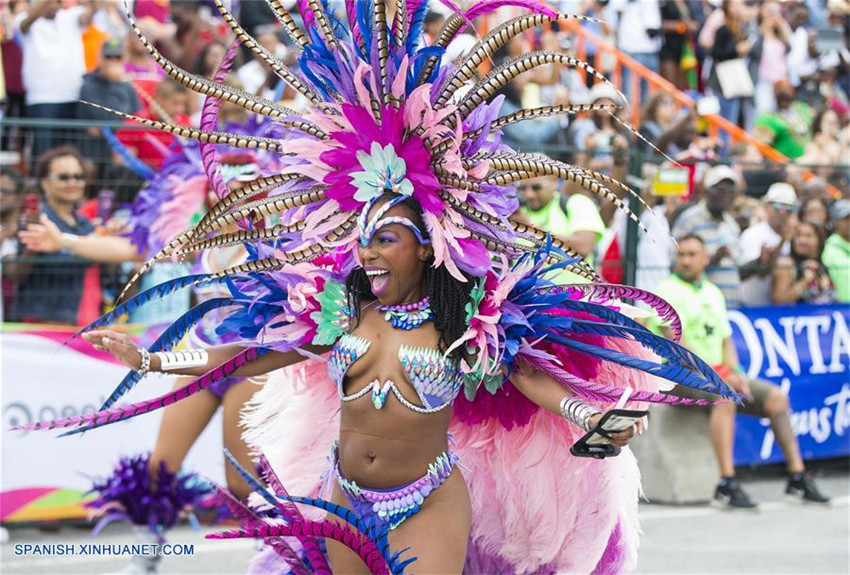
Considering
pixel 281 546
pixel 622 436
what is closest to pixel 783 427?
pixel 281 546

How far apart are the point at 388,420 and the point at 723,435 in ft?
15.1

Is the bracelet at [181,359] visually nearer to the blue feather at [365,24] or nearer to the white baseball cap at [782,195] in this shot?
the blue feather at [365,24]

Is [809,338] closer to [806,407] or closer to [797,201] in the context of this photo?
[806,407]

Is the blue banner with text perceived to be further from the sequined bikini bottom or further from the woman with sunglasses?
the sequined bikini bottom

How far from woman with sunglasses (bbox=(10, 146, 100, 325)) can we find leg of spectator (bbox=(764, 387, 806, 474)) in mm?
4205

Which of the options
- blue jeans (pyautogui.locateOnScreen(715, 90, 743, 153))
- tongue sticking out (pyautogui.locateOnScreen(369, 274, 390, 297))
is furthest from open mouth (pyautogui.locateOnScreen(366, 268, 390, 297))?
blue jeans (pyautogui.locateOnScreen(715, 90, 743, 153))

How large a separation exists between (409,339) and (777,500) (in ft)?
16.9

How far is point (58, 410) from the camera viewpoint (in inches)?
286

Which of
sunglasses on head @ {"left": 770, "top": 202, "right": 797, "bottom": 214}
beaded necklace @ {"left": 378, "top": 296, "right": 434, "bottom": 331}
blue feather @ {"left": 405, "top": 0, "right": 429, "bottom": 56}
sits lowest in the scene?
sunglasses on head @ {"left": 770, "top": 202, "right": 797, "bottom": 214}

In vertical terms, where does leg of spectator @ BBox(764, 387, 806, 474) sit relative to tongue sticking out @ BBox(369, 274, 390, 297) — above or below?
below

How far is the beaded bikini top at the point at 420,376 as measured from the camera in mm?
3961

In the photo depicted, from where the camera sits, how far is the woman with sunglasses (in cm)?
739

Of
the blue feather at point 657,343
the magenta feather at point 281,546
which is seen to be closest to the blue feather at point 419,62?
the blue feather at point 657,343

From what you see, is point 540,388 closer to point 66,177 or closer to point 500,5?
point 500,5
